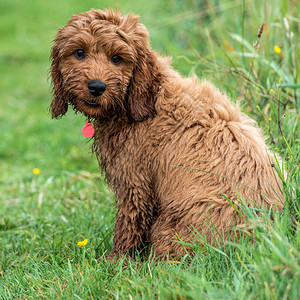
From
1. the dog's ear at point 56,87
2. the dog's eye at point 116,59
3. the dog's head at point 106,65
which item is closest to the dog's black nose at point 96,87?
the dog's head at point 106,65

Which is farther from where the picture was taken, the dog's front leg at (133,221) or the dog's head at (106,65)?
the dog's front leg at (133,221)

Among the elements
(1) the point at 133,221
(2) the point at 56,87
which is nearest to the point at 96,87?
(2) the point at 56,87

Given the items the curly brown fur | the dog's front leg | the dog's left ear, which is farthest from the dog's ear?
the dog's front leg

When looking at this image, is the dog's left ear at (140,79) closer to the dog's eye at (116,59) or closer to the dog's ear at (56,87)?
the dog's eye at (116,59)

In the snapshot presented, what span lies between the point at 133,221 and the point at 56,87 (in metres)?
1.16

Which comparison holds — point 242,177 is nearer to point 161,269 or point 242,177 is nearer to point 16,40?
point 161,269

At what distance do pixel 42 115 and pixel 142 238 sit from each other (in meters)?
5.06

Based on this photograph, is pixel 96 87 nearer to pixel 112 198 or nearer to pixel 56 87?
pixel 56 87

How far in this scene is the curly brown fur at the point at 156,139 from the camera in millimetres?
3131

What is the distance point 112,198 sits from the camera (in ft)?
14.5

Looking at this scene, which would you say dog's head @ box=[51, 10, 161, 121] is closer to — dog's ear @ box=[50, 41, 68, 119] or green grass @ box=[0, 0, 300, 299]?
dog's ear @ box=[50, 41, 68, 119]

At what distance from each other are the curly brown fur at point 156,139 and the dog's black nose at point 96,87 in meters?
0.03

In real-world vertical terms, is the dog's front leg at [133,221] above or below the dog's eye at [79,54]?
below

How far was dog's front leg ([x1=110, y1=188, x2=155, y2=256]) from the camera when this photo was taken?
3.40m
